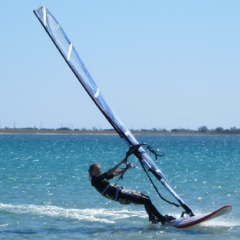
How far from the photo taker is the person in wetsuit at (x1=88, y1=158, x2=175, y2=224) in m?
11.9

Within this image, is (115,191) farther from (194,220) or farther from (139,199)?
(194,220)

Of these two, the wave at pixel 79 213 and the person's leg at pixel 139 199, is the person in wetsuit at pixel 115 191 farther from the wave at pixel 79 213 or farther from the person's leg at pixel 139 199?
the wave at pixel 79 213

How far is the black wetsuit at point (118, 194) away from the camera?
11891 mm

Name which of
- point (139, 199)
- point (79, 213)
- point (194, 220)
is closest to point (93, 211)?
point (79, 213)

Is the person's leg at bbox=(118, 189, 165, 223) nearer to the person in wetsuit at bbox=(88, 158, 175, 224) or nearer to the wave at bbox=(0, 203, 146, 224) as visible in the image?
the person in wetsuit at bbox=(88, 158, 175, 224)

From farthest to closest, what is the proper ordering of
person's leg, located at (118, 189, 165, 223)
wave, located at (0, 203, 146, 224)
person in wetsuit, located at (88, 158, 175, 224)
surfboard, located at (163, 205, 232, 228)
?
wave, located at (0, 203, 146, 224)
surfboard, located at (163, 205, 232, 228)
person's leg, located at (118, 189, 165, 223)
person in wetsuit, located at (88, 158, 175, 224)

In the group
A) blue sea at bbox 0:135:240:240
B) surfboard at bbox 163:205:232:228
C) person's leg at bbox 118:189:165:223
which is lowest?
blue sea at bbox 0:135:240:240

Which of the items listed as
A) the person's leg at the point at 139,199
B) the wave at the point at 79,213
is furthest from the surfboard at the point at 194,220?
the wave at the point at 79,213

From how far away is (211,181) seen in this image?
23750 millimetres

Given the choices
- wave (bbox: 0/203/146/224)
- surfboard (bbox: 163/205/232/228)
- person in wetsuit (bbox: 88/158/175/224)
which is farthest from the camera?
wave (bbox: 0/203/146/224)

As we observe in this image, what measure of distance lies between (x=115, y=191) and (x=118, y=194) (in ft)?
0.22

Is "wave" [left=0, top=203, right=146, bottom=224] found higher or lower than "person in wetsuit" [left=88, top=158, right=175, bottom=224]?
lower

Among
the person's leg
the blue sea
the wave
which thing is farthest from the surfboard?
the wave

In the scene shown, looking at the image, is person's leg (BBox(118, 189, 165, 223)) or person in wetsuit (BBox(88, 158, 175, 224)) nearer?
person in wetsuit (BBox(88, 158, 175, 224))
